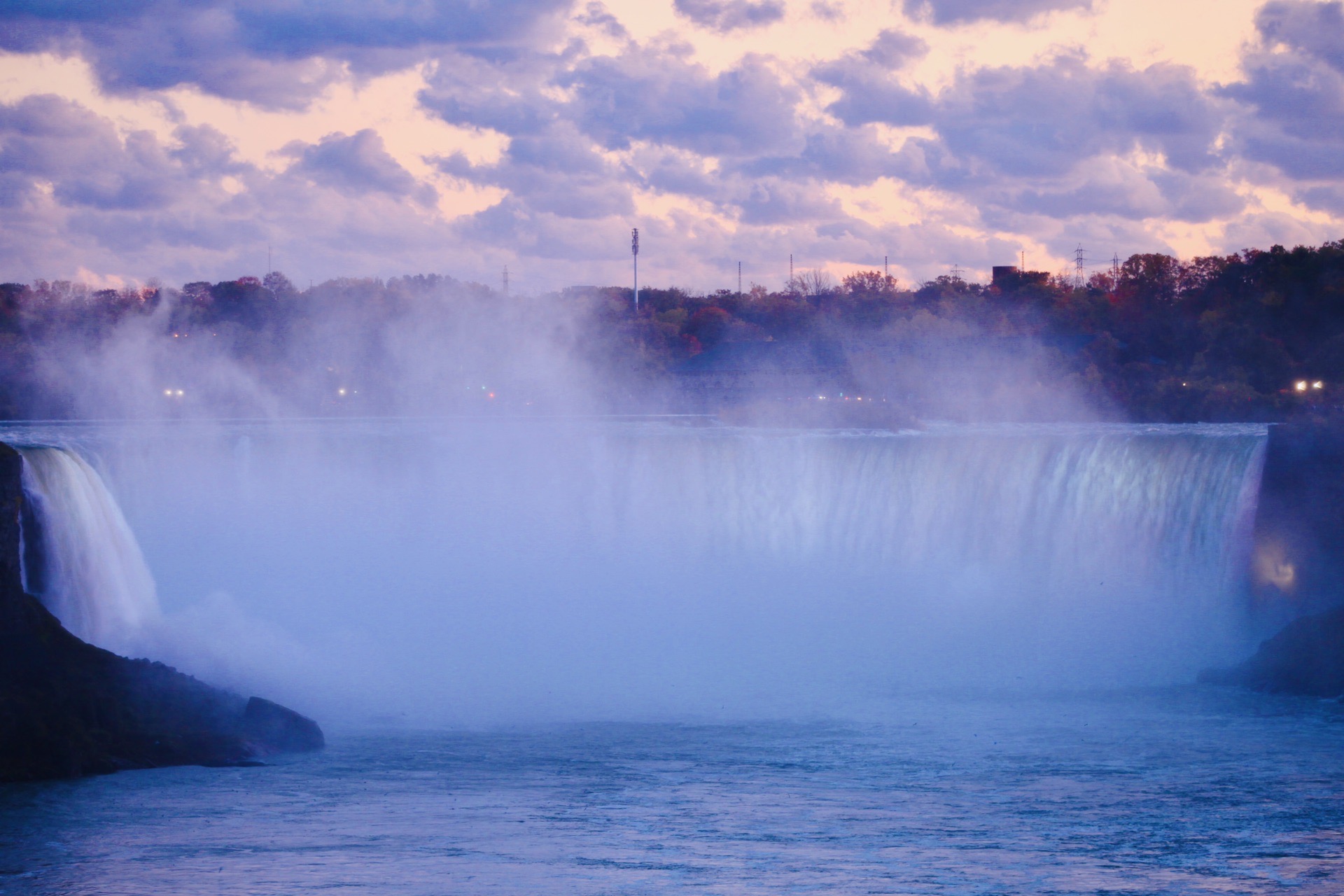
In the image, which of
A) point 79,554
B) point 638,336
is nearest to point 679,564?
point 79,554

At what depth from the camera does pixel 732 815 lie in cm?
945

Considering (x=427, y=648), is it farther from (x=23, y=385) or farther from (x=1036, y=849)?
(x=23, y=385)

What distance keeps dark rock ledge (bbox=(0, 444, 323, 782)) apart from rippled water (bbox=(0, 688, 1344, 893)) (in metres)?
0.40

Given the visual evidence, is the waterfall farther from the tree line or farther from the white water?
the tree line

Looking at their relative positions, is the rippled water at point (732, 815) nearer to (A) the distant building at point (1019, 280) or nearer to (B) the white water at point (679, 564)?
(B) the white water at point (679, 564)

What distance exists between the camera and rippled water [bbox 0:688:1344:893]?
24.8ft

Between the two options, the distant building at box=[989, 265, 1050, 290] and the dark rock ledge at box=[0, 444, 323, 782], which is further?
the distant building at box=[989, 265, 1050, 290]

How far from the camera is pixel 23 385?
46312 mm

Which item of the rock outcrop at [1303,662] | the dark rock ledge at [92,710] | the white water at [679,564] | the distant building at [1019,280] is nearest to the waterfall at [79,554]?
the white water at [679,564]

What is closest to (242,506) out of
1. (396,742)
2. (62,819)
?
(396,742)

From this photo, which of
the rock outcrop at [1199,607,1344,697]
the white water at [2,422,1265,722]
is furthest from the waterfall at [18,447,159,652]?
the rock outcrop at [1199,607,1344,697]

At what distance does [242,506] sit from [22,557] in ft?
33.0

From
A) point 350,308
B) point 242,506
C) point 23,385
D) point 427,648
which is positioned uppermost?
point 350,308

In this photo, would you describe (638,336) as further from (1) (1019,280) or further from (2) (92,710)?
(2) (92,710)
